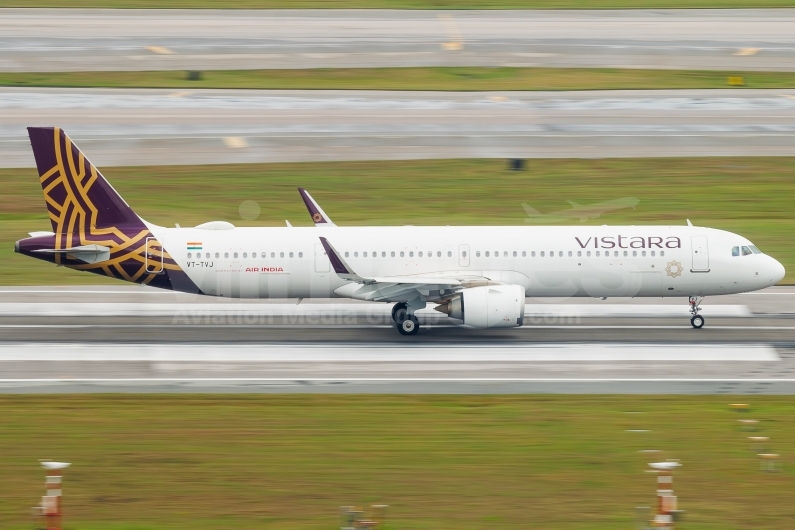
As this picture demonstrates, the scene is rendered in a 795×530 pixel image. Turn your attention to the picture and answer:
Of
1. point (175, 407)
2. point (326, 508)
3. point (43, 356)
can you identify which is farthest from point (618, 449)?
point (43, 356)

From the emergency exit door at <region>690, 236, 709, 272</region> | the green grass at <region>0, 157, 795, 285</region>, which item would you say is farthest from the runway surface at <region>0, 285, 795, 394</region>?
the green grass at <region>0, 157, 795, 285</region>

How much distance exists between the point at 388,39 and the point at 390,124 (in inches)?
777

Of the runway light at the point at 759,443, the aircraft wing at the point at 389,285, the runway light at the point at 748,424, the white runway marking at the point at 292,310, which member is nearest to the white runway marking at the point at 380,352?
the aircraft wing at the point at 389,285

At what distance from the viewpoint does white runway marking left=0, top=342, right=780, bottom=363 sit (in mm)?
29906

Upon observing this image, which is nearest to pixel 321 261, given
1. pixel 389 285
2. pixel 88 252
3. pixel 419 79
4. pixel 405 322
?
pixel 389 285

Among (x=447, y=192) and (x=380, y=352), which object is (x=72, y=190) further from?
(x=447, y=192)

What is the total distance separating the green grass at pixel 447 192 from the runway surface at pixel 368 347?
6.74 metres

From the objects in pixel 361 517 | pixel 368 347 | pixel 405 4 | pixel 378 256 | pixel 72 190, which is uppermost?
pixel 405 4

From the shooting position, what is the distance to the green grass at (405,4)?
89562 millimetres

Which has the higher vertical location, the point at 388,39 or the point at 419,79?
the point at 388,39

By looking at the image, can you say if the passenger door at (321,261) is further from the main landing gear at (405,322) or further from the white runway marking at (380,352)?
the white runway marking at (380,352)

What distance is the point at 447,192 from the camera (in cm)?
4975

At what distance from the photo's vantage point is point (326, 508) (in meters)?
18.6

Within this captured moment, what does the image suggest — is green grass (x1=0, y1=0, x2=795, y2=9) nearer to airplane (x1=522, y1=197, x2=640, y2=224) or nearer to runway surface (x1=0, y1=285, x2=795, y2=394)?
airplane (x1=522, y1=197, x2=640, y2=224)
